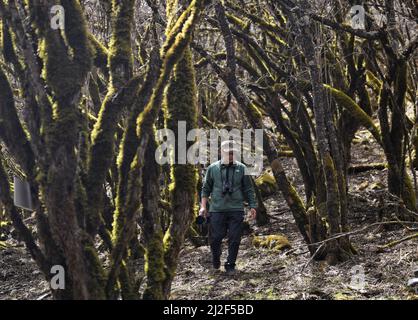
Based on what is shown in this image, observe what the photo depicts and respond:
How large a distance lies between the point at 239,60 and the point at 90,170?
6.90 metres

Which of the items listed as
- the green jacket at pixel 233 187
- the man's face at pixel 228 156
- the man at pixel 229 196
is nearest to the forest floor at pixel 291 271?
the man at pixel 229 196

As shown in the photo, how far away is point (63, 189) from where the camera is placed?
5281mm

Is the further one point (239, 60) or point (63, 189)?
point (239, 60)

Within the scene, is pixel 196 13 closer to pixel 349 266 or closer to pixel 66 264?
pixel 66 264

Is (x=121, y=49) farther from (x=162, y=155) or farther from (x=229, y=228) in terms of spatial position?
(x=229, y=228)

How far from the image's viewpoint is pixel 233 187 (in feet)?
31.2

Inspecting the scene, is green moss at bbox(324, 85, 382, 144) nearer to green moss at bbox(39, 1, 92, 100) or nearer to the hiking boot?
the hiking boot

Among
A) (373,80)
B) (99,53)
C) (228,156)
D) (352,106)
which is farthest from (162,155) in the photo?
(373,80)

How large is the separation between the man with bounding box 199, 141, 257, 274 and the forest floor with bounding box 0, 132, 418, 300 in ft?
1.70

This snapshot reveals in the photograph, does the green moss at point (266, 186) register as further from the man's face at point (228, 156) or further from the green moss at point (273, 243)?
the man's face at point (228, 156)

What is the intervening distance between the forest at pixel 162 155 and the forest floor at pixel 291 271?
3 cm

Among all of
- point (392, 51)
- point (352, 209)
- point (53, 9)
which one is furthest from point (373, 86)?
point (53, 9)

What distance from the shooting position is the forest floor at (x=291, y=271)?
779cm

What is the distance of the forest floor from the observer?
25.6 ft
